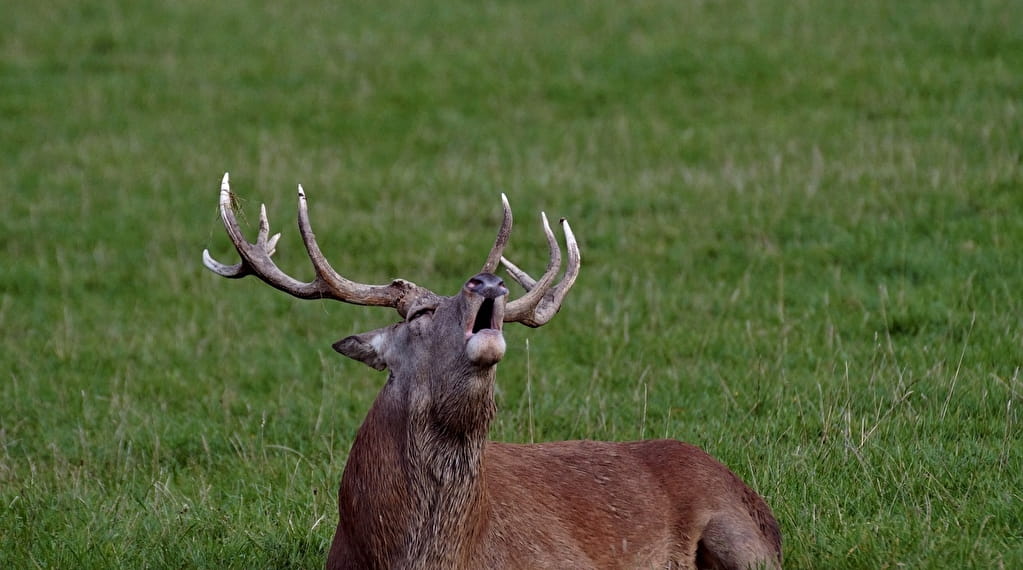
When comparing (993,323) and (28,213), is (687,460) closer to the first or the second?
(993,323)

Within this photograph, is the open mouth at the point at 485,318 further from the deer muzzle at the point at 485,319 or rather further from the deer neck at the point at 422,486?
the deer neck at the point at 422,486

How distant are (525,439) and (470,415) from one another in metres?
2.59

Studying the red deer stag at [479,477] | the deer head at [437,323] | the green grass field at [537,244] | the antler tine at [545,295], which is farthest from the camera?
the green grass field at [537,244]

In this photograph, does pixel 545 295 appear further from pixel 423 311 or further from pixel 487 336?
pixel 487 336

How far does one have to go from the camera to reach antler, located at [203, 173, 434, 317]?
5.21m

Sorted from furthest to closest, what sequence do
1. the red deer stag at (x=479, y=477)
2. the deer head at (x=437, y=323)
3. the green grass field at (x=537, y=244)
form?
the green grass field at (x=537, y=244), the red deer stag at (x=479, y=477), the deer head at (x=437, y=323)

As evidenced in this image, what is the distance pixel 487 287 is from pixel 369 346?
72 centimetres

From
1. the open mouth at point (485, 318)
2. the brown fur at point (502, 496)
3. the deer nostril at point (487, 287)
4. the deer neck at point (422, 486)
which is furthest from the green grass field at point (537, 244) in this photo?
the deer nostril at point (487, 287)

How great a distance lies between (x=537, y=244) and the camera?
11414 millimetres

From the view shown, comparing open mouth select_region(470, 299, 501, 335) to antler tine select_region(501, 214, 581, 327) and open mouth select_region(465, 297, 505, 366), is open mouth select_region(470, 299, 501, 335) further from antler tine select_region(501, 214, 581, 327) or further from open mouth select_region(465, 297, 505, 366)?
antler tine select_region(501, 214, 581, 327)

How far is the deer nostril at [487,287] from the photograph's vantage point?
4.76 m

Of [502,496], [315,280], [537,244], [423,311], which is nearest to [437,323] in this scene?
[423,311]

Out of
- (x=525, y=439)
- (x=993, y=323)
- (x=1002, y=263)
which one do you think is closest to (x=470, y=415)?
(x=525, y=439)

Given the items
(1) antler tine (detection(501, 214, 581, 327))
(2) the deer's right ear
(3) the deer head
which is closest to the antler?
(3) the deer head
